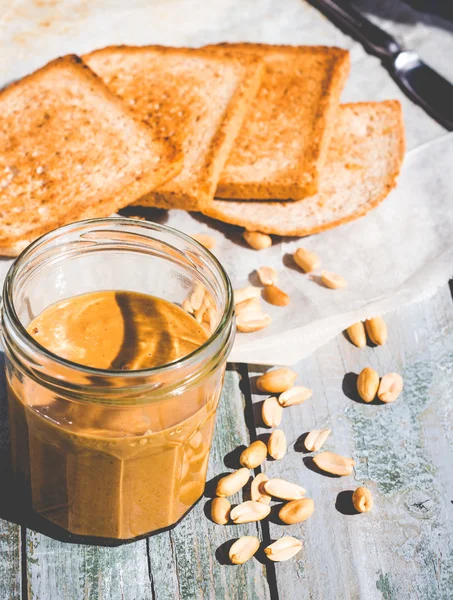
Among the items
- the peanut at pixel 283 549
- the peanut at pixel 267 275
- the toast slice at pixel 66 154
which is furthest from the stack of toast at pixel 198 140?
the peanut at pixel 283 549

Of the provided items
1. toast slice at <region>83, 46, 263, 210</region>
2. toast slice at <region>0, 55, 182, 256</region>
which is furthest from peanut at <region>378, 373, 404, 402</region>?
toast slice at <region>0, 55, 182, 256</region>

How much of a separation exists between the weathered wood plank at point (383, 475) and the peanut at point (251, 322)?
0.14 metres

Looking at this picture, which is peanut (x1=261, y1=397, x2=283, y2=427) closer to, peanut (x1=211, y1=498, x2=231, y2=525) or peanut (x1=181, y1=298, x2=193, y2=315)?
peanut (x1=211, y1=498, x2=231, y2=525)

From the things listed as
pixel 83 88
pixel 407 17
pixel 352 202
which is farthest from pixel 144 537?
pixel 407 17

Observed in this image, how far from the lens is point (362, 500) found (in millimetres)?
1615

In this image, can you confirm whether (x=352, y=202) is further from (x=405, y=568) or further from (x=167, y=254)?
(x=405, y=568)

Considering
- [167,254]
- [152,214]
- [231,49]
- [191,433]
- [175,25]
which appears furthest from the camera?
[175,25]

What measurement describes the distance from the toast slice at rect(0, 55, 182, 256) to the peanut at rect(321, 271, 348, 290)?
527 millimetres

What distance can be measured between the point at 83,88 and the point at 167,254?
1113 millimetres

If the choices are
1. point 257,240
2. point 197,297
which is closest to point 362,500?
point 197,297

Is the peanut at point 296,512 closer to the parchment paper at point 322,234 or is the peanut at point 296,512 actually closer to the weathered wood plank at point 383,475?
the weathered wood plank at point 383,475

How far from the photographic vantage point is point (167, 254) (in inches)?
58.6

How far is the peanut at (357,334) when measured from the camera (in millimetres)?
1946

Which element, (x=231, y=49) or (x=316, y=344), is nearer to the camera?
(x=316, y=344)
